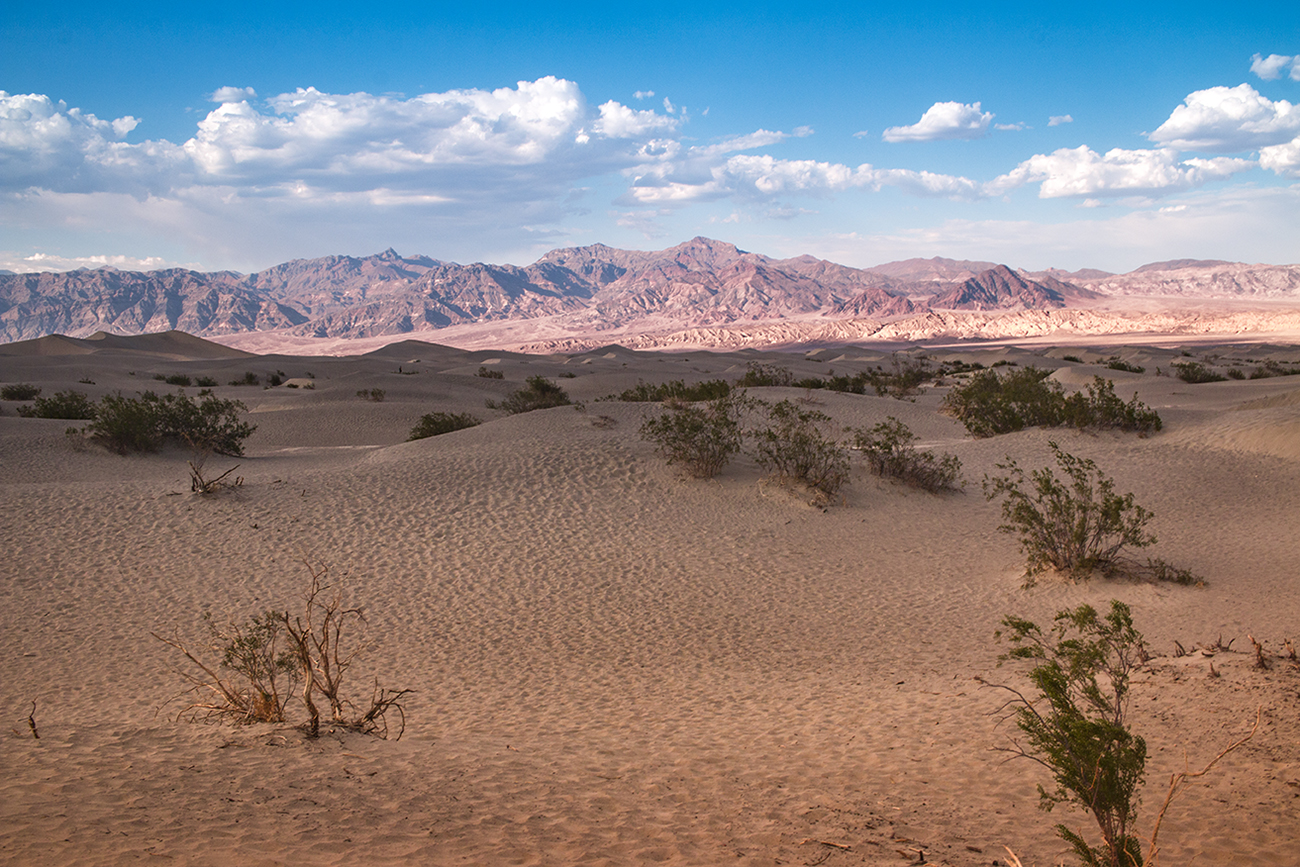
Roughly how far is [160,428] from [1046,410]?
19.0 meters

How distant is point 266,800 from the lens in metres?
3.91

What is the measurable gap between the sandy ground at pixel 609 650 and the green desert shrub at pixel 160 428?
2.50ft

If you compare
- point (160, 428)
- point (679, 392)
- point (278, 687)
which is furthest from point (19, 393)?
point (278, 687)

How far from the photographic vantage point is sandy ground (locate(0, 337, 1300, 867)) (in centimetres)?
383

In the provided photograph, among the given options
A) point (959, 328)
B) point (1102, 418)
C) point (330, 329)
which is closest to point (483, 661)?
point (1102, 418)

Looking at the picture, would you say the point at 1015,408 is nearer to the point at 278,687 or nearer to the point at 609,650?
the point at 609,650

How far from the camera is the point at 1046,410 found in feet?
57.7

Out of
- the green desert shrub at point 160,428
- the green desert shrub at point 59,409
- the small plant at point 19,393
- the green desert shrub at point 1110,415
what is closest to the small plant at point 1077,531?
the green desert shrub at point 1110,415

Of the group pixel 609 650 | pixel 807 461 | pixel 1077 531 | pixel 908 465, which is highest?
pixel 807 461

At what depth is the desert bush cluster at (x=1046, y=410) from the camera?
1652 centimetres

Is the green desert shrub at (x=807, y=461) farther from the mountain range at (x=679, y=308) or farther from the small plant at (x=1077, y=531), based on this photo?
the mountain range at (x=679, y=308)

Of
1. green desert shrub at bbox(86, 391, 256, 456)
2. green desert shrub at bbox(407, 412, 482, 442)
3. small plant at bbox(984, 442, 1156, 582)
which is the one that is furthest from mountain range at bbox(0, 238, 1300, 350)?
small plant at bbox(984, 442, 1156, 582)

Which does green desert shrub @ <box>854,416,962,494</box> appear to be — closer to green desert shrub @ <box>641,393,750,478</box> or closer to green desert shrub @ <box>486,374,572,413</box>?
green desert shrub @ <box>641,393,750,478</box>

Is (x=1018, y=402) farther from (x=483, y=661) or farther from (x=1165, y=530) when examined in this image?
(x=483, y=661)
